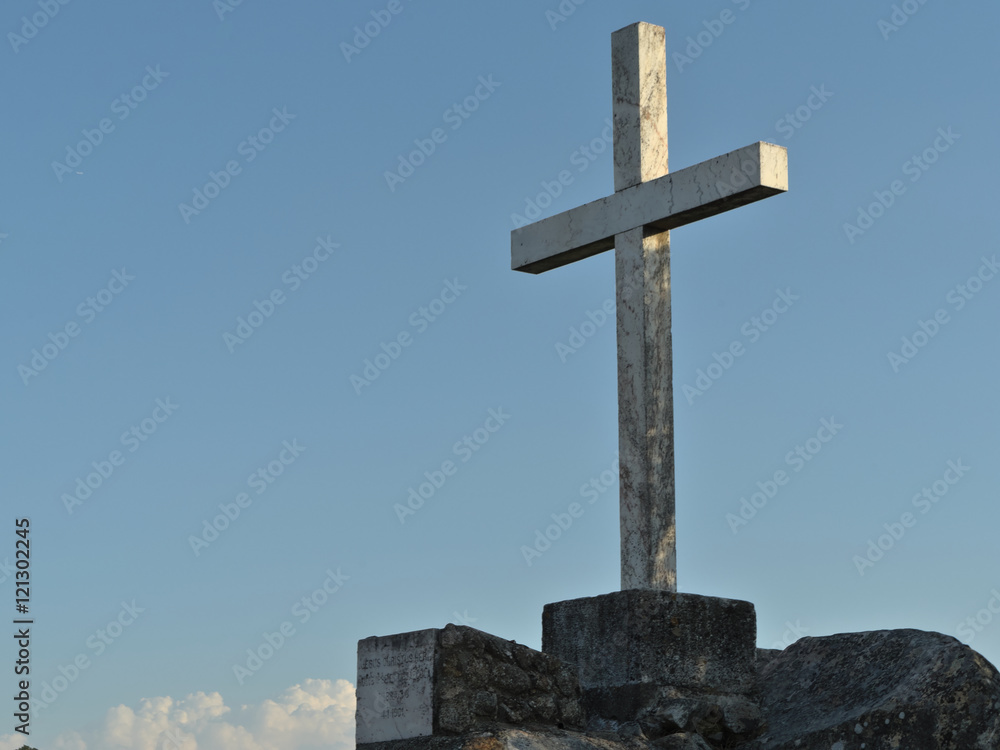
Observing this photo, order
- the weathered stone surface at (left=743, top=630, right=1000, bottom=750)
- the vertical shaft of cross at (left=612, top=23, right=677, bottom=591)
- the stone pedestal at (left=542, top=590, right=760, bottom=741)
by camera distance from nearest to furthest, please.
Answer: the weathered stone surface at (left=743, top=630, right=1000, bottom=750) → the stone pedestal at (left=542, top=590, right=760, bottom=741) → the vertical shaft of cross at (left=612, top=23, right=677, bottom=591)

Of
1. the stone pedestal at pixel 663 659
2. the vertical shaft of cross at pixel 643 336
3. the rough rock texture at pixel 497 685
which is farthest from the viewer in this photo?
the vertical shaft of cross at pixel 643 336

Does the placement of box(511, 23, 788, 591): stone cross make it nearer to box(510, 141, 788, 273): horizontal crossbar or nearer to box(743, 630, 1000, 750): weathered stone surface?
box(510, 141, 788, 273): horizontal crossbar

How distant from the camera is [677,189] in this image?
694 cm

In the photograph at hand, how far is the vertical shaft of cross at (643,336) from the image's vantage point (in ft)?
21.7

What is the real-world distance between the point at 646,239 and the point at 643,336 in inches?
22.4

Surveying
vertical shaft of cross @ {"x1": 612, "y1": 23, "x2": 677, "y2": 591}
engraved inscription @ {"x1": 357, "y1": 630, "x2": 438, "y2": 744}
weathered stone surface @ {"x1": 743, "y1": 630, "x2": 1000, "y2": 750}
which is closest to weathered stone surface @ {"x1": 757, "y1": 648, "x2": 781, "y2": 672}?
weathered stone surface @ {"x1": 743, "y1": 630, "x2": 1000, "y2": 750}

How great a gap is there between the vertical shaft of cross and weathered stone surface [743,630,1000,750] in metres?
0.81

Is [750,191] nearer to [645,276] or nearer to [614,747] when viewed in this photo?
[645,276]

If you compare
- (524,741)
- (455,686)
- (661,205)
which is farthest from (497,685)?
(661,205)

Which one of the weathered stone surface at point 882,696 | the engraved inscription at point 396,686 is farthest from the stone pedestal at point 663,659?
the engraved inscription at point 396,686

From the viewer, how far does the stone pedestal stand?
6117 mm

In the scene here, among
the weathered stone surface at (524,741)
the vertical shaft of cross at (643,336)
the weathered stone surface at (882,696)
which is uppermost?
the vertical shaft of cross at (643,336)

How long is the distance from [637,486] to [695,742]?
1.32 metres

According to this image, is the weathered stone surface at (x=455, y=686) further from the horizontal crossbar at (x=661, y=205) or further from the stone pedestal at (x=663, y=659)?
A: the horizontal crossbar at (x=661, y=205)
